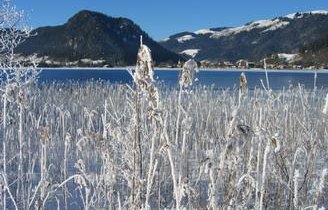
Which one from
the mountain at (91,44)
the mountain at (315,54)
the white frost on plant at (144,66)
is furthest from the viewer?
the mountain at (91,44)

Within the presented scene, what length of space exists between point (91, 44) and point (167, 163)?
157653mm

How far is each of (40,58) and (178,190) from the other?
14581 centimetres

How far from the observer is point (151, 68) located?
78.2 inches

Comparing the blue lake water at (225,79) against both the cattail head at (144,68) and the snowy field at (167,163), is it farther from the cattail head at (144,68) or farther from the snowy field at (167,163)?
the cattail head at (144,68)

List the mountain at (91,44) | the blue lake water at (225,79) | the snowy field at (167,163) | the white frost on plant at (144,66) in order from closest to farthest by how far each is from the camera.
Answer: the white frost on plant at (144,66) → the snowy field at (167,163) → the blue lake water at (225,79) → the mountain at (91,44)

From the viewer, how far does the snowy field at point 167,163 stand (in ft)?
7.85

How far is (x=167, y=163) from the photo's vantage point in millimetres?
6078

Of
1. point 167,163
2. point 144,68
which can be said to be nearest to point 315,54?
point 167,163

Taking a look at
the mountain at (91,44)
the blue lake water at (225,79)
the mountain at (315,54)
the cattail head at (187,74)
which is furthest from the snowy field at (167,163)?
the mountain at (91,44)

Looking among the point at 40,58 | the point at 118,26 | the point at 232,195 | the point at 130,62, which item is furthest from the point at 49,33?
the point at 232,195

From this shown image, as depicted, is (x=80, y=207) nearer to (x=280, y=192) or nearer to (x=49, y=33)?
(x=280, y=192)

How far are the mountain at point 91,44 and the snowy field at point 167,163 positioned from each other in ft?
398

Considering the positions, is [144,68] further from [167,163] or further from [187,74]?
[167,163]

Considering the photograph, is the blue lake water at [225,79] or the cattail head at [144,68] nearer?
the cattail head at [144,68]
